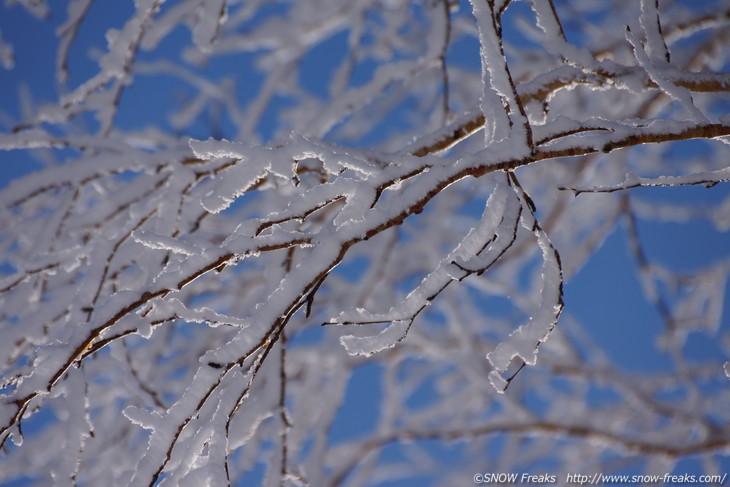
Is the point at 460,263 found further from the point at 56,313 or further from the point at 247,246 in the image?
the point at 56,313

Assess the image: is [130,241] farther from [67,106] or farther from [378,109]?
[378,109]

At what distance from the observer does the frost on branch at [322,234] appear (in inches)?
33.7

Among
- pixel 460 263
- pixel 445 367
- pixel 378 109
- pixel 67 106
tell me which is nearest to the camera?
pixel 460 263

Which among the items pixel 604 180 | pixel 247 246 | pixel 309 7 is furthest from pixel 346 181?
pixel 604 180

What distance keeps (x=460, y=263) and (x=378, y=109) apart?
7.75ft

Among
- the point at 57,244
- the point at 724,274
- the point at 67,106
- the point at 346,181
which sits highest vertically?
the point at 724,274

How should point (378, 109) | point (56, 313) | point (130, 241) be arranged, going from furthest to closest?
point (378, 109) < point (130, 241) < point (56, 313)

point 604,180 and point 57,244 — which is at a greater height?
point 604,180

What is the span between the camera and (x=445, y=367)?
3775mm

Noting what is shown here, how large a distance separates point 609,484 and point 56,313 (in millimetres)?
3004

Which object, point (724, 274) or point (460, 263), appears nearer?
point (460, 263)

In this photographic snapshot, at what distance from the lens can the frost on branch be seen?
2.81 feet

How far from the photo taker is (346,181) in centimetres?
87

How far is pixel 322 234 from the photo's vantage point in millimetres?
847
